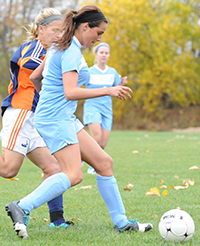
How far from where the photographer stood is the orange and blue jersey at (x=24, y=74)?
3961 mm

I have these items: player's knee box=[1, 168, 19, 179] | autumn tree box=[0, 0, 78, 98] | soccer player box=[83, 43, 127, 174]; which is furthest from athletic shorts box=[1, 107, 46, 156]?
autumn tree box=[0, 0, 78, 98]

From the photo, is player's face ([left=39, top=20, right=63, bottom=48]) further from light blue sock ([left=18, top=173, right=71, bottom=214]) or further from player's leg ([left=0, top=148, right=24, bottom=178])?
light blue sock ([left=18, top=173, right=71, bottom=214])

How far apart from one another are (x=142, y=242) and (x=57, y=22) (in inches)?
A: 87.4

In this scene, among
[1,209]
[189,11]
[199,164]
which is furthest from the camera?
[189,11]

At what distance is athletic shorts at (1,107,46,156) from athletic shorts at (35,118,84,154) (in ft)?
2.19

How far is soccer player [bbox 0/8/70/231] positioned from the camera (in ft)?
12.9

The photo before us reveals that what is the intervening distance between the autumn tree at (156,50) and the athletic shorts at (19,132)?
21.5 meters

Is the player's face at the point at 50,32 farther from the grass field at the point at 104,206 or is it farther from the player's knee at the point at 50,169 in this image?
the grass field at the point at 104,206

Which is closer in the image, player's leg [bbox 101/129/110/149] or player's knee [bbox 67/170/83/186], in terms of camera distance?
player's knee [bbox 67/170/83/186]

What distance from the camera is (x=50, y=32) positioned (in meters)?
4.08

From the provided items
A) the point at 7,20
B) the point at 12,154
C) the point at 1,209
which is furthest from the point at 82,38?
the point at 7,20

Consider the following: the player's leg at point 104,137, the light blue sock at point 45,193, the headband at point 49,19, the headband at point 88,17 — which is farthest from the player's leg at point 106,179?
the player's leg at point 104,137

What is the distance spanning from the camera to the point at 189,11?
25891 millimetres

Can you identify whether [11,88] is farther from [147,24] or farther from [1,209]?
[147,24]
